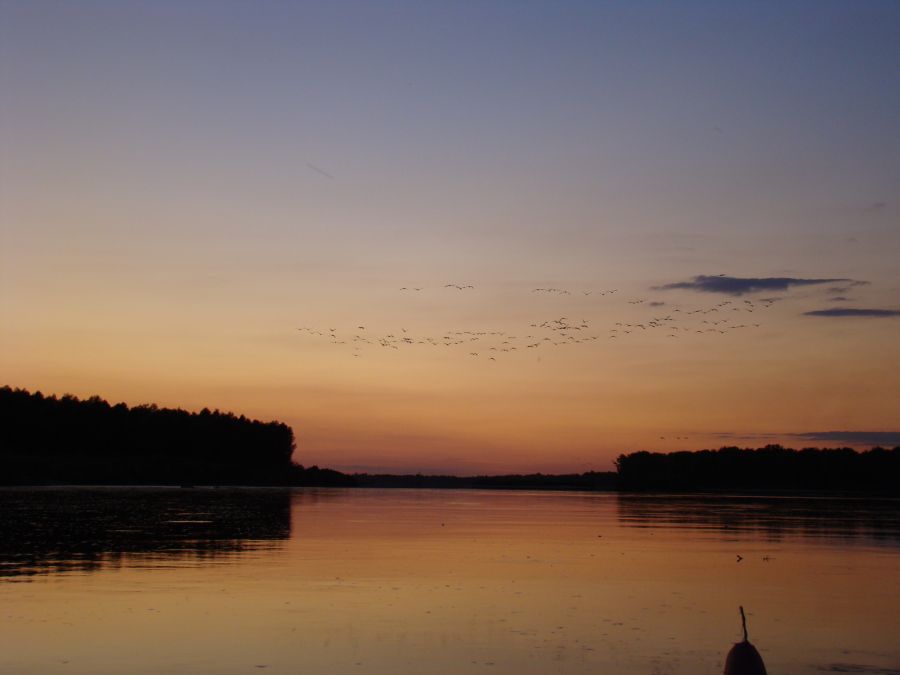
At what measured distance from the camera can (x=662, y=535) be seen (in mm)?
44812

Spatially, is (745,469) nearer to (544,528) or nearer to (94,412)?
(94,412)

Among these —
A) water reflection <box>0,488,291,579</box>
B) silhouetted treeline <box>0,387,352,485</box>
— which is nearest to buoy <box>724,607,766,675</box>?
water reflection <box>0,488,291,579</box>

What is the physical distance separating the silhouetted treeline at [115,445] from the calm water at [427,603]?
9635 cm

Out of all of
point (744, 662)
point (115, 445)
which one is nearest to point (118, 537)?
point (744, 662)

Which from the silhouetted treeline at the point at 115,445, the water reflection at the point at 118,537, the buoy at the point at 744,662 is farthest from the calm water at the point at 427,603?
the silhouetted treeline at the point at 115,445

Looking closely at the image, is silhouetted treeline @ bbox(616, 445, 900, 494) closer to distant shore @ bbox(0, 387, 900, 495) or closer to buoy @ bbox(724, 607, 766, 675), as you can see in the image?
distant shore @ bbox(0, 387, 900, 495)

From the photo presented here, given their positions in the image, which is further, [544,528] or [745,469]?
[745,469]

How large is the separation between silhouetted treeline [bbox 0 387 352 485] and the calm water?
316 ft

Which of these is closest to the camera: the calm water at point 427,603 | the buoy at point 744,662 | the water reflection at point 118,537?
the buoy at point 744,662

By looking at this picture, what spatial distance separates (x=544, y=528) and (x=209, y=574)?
26.8m

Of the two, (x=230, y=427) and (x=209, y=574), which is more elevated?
(x=230, y=427)

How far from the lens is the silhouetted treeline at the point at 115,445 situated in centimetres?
14150

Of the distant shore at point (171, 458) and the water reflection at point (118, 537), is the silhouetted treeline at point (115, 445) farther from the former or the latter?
the water reflection at point (118, 537)

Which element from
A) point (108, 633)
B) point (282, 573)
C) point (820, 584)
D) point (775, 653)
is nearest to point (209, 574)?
point (282, 573)
